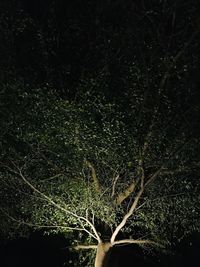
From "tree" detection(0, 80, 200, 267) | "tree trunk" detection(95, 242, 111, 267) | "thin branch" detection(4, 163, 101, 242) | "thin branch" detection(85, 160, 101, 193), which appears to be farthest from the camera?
"tree trunk" detection(95, 242, 111, 267)

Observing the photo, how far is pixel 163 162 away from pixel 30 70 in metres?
5.66

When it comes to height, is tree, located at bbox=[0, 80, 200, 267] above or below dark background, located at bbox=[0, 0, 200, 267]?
below

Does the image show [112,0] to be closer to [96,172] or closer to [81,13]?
[81,13]

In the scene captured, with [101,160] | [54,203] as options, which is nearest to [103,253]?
[54,203]

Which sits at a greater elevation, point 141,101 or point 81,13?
point 81,13

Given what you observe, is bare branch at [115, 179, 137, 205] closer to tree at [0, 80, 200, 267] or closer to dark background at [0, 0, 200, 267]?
tree at [0, 80, 200, 267]

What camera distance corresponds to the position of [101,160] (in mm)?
13398

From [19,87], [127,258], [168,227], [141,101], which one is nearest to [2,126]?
[19,87]

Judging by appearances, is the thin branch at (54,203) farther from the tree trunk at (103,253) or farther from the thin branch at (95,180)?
the thin branch at (95,180)

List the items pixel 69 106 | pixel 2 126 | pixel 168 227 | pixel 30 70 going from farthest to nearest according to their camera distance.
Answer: pixel 168 227 < pixel 30 70 < pixel 2 126 < pixel 69 106

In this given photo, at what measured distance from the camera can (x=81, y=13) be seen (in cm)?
1527

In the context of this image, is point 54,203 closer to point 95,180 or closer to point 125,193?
point 95,180

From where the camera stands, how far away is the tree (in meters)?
12.9

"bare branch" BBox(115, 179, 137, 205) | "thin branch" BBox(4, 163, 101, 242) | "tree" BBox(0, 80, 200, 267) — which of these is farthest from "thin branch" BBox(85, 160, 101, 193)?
"thin branch" BBox(4, 163, 101, 242)
